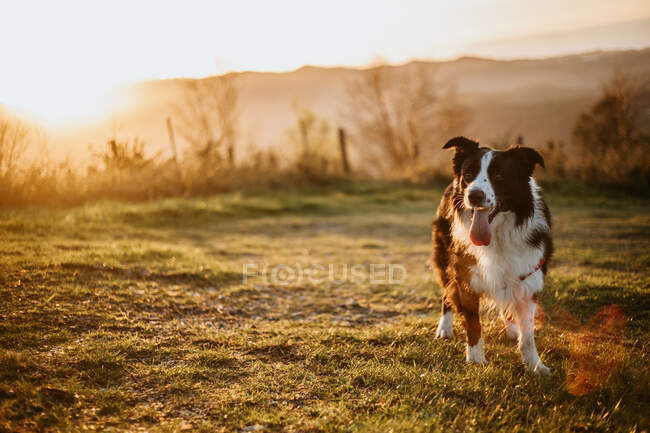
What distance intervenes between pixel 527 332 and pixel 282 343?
2.13m

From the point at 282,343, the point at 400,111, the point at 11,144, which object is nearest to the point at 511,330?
the point at 282,343

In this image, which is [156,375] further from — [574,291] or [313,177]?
[313,177]

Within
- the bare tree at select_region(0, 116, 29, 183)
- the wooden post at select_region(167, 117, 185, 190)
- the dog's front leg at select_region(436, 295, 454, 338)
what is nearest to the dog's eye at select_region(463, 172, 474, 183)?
the dog's front leg at select_region(436, 295, 454, 338)

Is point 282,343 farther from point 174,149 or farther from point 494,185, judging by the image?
point 174,149

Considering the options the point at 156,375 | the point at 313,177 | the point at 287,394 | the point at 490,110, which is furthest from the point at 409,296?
the point at 490,110

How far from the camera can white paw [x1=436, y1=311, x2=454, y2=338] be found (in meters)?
3.94

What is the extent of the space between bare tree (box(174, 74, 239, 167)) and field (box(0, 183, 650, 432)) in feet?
25.6

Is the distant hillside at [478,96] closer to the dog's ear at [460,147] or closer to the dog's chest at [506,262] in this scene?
the dog's ear at [460,147]

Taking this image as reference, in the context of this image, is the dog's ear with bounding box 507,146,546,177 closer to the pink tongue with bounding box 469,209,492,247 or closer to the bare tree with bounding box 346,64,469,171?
the pink tongue with bounding box 469,209,492,247

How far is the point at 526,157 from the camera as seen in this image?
3.35 metres

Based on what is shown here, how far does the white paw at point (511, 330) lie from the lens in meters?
3.89

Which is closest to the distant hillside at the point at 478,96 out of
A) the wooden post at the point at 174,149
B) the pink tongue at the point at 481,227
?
the wooden post at the point at 174,149

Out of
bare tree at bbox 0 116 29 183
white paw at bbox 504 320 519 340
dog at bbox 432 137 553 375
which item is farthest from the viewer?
bare tree at bbox 0 116 29 183

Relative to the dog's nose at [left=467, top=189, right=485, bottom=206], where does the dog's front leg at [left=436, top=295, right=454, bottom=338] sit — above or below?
below
